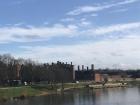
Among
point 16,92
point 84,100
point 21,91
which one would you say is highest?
point 21,91

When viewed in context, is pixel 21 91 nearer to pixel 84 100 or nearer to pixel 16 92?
pixel 16 92

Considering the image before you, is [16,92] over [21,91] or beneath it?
beneath

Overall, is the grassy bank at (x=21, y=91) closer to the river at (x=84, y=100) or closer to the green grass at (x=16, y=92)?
the green grass at (x=16, y=92)

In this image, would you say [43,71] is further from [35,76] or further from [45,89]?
[45,89]

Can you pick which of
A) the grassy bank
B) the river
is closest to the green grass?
the grassy bank

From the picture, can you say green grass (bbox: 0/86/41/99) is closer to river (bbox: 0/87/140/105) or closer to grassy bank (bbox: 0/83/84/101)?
grassy bank (bbox: 0/83/84/101)

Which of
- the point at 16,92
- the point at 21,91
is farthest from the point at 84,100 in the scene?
the point at 21,91

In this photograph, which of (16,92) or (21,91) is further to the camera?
(21,91)

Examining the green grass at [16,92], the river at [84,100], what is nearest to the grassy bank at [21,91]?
the green grass at [16,92]

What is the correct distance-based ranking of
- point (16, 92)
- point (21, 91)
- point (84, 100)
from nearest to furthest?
point (84, 100), point (16, 92), point (21, 91)

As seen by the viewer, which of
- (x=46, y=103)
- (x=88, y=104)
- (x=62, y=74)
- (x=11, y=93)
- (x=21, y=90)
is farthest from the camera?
(x=62, y=74)

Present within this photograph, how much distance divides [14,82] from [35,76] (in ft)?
44.3

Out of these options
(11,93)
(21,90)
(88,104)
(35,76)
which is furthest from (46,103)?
(35,76)

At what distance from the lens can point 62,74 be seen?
638ft
